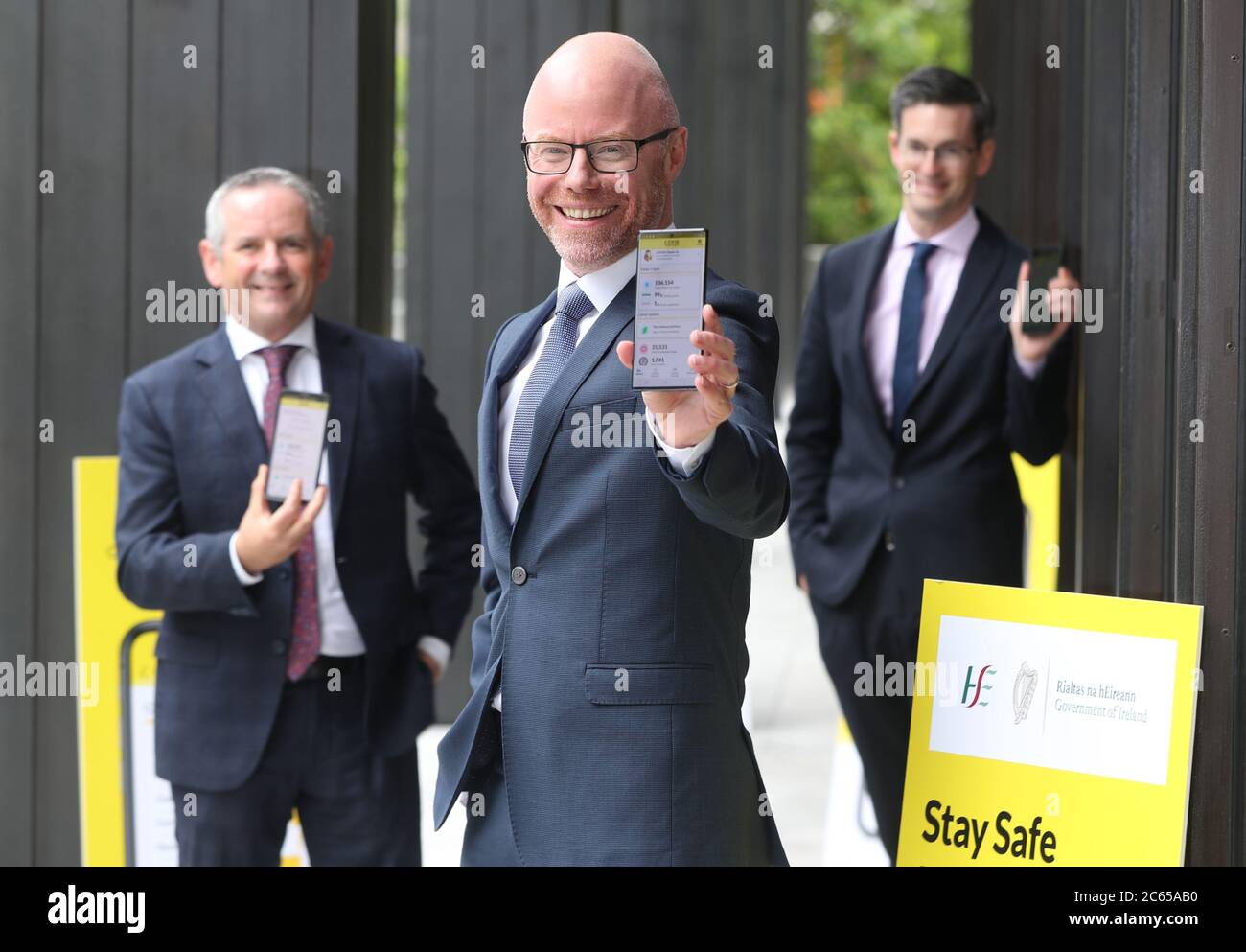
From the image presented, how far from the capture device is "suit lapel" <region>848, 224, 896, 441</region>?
3568mm

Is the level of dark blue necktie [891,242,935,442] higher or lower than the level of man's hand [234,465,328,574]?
higher

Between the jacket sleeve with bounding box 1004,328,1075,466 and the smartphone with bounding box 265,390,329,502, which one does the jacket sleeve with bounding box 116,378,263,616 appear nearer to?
the smartphone with bounding box 265,390,329,502

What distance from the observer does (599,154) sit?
2191 mm

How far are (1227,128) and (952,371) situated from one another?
1.11m

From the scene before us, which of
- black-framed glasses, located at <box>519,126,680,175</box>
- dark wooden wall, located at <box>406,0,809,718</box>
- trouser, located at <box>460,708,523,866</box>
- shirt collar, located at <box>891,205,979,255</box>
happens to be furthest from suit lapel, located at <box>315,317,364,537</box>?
dark wooden wall, located at <box>406,0,809,718</box>

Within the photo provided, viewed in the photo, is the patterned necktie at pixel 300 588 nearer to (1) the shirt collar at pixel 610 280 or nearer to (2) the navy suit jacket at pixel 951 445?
(1) the shirt collar at pixel 610 280

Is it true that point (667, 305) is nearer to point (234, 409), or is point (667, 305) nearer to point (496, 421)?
point (496, 421)

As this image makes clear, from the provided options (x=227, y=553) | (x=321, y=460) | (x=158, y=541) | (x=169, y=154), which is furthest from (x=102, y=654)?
(x=169, y=154)

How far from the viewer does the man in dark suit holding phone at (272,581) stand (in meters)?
2.91

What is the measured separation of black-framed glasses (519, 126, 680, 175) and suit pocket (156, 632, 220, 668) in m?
1.31

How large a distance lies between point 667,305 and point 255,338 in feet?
4.44

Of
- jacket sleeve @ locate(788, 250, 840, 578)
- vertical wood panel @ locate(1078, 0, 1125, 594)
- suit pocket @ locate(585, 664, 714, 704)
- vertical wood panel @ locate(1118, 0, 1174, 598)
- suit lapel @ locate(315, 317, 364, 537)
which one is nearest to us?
suit pocket @ locate(585, 664, 714, 704)

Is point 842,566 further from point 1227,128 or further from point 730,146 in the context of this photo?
point 730,146
